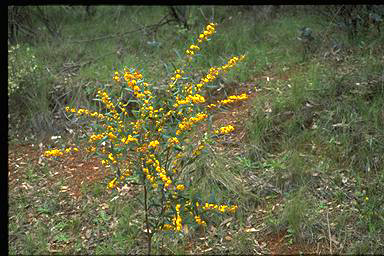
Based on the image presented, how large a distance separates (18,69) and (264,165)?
298 cm

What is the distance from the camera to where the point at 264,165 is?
410 centimetres

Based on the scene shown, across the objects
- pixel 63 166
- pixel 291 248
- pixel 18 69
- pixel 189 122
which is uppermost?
pixel 189 122

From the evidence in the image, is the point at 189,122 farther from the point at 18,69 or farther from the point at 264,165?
the point at 18,69

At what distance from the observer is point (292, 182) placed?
3.91 meters

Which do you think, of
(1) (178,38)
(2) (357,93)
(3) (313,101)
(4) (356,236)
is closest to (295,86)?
(3) (313,101)

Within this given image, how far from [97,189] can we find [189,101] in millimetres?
1540

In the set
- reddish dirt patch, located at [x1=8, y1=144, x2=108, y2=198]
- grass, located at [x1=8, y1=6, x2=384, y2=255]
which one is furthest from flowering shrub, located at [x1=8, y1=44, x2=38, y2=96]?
reddish dirt patch, located at [x1=8, y1=144, x2=108, y2=198]

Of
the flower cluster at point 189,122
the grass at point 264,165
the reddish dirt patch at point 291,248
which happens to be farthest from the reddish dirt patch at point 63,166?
the reddish dirt patch at point 291,248

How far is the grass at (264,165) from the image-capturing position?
3.57 metres

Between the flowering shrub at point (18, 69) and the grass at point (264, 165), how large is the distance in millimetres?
140

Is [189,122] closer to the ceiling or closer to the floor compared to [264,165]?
closer to the ceiling

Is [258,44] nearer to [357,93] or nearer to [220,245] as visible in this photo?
[357,93]

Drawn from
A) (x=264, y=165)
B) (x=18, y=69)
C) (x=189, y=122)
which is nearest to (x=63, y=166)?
(x=18, y=69)
